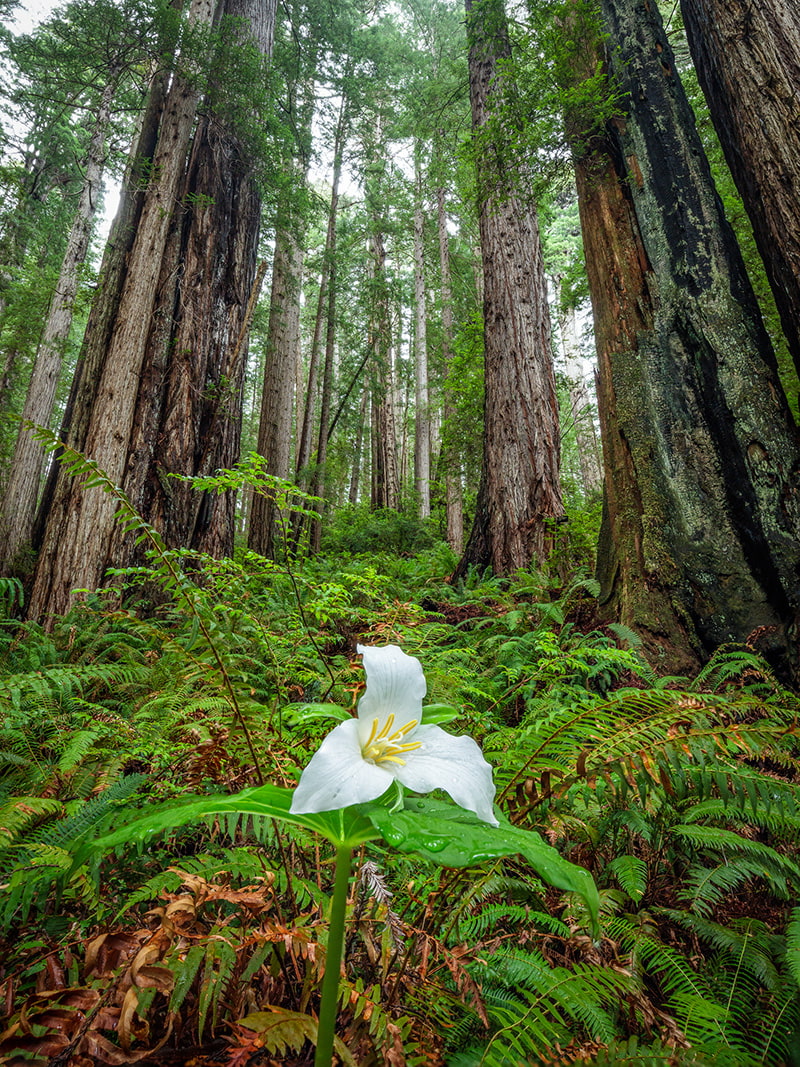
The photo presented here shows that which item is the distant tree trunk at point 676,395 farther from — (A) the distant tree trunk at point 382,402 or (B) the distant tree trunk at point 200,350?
(A) the distant tree trunk at point 382,402

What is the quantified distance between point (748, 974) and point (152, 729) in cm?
222

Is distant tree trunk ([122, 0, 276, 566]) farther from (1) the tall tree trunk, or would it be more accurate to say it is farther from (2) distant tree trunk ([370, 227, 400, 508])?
(2) distant tree trunk ([370, 227, 400, 508])

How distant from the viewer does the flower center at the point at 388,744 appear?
0.81 m

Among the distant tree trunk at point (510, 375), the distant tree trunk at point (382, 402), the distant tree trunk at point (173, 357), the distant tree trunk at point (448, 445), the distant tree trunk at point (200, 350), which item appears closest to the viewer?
the distant tree trunk at point (173, 357)

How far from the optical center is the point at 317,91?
12352mm

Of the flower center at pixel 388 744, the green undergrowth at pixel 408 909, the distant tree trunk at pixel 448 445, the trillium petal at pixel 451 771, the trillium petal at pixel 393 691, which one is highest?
the distant tree trunk at pixel 448 445

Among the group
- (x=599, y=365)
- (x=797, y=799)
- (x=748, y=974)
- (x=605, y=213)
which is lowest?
(x=748, y=974)

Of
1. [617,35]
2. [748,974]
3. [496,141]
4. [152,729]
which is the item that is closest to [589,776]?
[748,974]

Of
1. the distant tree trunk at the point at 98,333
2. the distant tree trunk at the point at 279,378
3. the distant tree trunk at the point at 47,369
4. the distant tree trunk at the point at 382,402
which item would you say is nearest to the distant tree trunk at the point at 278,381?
the distant tree trunk at the point at 279,378

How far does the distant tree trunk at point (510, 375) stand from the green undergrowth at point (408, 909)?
3422 mm

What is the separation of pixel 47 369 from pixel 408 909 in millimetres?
Result: 12493

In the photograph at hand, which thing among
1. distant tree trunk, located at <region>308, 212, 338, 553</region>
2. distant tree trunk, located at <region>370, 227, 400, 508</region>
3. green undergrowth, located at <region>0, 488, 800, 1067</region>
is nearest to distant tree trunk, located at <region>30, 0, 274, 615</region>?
green undergrowth, located at <region>0, 488, 800, 1067</region>

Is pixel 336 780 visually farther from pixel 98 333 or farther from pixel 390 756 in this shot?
pixel 98 333

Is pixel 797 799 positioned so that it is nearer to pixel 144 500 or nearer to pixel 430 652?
pixel 430 652
